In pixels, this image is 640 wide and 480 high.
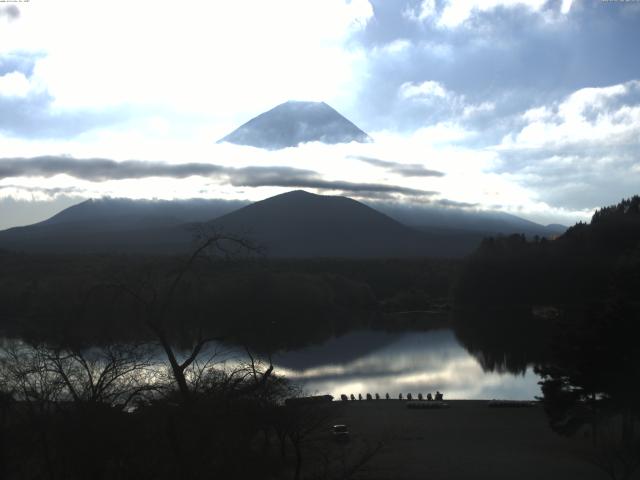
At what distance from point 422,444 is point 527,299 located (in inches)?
1237

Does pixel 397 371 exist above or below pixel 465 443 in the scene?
below

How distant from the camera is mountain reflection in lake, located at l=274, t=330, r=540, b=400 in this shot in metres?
17.5

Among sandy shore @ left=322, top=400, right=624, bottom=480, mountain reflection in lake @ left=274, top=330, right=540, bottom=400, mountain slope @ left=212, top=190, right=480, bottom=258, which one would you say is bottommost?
mountain reflection in lake @ left=274, top=330, right=540, bottom=400

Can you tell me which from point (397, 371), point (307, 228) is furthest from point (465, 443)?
point (307, 228)

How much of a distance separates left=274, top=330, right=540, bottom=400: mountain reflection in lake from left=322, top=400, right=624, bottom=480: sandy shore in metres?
2.66

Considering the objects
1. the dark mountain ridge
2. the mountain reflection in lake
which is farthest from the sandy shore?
the dark mountain ridge

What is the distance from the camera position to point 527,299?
40.5 meters

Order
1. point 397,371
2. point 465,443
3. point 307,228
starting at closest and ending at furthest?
point 465,443 < point 397,371 < point 307,228

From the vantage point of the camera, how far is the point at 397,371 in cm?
2066

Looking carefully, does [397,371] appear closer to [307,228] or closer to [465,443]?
[465,443]

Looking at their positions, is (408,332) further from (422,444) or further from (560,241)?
(422,444)

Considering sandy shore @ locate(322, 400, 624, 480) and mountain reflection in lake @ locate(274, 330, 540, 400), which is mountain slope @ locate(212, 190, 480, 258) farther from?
sandy shore @ locate(322, 400, 624, 480)

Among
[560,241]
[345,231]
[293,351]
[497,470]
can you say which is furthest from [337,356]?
[345,231]

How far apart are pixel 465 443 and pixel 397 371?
944 cm
